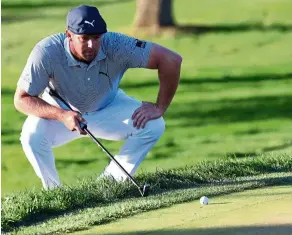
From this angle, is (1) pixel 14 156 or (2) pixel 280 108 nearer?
(1) pixel 14 156

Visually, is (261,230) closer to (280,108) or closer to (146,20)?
(280,108)

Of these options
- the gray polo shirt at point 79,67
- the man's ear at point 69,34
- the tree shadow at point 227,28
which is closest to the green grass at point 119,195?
the gray polo shirt at point 79,67

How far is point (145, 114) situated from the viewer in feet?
24.8

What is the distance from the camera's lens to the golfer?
7.12 meters

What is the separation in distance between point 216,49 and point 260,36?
118 cm

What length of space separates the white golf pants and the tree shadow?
14.1m

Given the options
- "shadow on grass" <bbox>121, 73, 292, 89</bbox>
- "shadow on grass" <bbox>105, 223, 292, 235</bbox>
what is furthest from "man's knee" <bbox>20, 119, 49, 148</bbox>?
"shadow on grass" <bbox>121, 73, 292, 89</bbox>

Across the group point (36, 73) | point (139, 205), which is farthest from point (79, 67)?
point (139, 205)

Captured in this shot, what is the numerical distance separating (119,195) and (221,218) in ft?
3.00

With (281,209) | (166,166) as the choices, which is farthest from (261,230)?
(166,166)

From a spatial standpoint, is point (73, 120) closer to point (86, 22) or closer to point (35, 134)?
point (35, 134)

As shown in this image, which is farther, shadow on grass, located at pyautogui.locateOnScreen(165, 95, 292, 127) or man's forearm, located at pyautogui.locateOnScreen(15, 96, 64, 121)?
shadow on grass, located at pyautogui.locateOnScreen(165, 95, 292, 127)

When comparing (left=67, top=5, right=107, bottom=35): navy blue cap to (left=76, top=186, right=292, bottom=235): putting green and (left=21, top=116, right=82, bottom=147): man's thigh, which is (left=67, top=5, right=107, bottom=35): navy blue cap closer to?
(left=21, top=116, right=82, bottom=147): man's thigh

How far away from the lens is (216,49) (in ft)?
68.4
